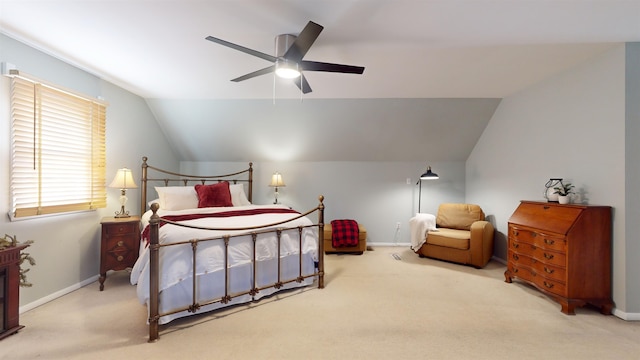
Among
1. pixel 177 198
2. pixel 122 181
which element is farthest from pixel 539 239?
pixel 122 181

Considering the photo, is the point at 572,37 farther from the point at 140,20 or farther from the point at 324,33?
the point at 140,20

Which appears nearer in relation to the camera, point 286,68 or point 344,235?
point 286,68

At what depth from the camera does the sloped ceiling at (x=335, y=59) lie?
215 centimetres

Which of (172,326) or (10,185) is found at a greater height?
(10,185)

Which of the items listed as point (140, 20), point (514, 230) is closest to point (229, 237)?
point (140, 20)

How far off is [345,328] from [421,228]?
2.69m

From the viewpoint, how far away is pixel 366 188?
5555 millimetres

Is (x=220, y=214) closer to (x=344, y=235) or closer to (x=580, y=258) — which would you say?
(x=344, y=235)

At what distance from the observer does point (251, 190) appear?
537cm

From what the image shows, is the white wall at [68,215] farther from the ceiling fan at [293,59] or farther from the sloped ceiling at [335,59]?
the ceiling fan at [293,59]

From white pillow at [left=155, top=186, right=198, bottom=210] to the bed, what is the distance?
0.05 feet

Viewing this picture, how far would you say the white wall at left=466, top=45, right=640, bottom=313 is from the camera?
2680 millimetres

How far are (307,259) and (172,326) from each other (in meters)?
1.60

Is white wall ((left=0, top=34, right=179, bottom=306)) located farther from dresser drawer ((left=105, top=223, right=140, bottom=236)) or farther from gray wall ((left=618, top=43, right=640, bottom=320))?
gray wall ((left=618, top=43, right=640, bottom=320))
